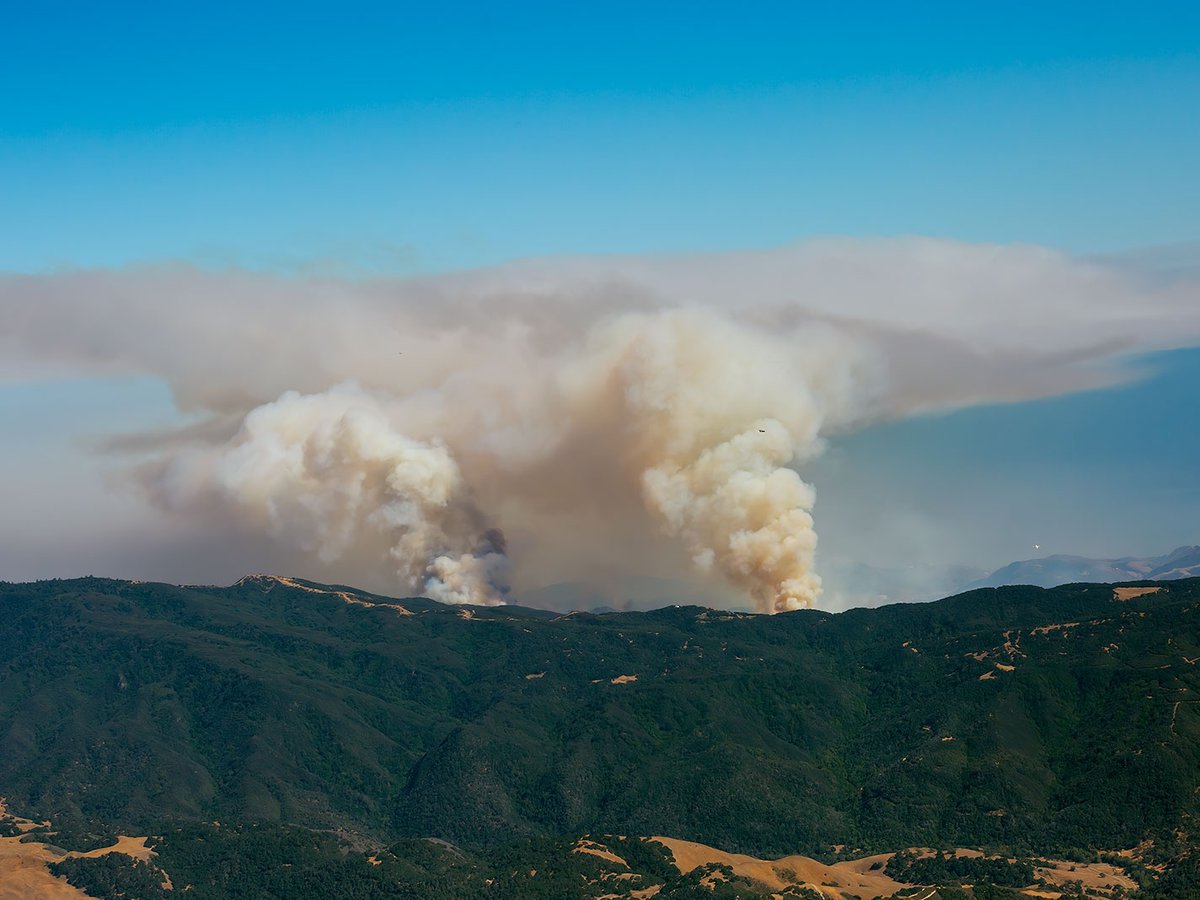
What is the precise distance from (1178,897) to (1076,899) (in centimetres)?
1307

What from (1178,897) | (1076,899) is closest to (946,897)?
(1076,899)

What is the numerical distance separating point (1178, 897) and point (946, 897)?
100ft

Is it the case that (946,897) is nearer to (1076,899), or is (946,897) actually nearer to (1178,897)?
(1076,899)

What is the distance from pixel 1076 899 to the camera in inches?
7835

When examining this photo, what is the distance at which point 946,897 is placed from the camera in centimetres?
19838

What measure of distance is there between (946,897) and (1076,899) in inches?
696

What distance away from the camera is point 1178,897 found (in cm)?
19662
